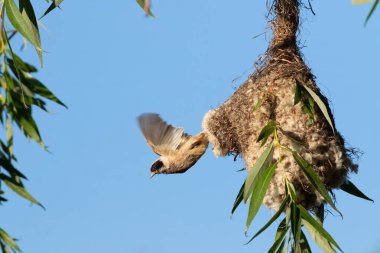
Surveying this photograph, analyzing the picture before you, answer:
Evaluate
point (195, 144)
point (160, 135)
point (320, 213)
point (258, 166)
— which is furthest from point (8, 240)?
point (320, 213)

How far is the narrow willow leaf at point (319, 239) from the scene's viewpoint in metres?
3.28

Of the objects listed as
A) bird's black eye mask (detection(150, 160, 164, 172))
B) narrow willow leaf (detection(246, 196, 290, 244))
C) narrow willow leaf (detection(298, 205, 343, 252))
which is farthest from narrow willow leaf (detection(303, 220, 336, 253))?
bird's black eye mask (detection(150, 160, 164, 172))

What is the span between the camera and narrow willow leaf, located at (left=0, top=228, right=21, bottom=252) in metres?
3.75

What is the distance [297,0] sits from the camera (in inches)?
165

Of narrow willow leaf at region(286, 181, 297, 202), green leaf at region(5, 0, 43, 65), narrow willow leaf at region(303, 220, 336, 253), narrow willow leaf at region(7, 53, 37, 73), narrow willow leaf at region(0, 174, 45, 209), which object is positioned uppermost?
narrow willow leaf at region(7, 53, 37, 73)

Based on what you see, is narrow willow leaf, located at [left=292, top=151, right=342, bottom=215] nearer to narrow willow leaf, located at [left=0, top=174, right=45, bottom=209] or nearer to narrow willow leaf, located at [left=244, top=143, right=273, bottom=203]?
narrow willow leaf, located at [left=244, top=143, right=273, bottom=203]

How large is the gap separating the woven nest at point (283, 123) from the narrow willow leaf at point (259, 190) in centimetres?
16

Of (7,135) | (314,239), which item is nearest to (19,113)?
(7,135)

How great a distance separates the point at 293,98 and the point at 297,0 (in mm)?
681

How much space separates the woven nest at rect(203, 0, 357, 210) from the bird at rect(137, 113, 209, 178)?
0.16 m

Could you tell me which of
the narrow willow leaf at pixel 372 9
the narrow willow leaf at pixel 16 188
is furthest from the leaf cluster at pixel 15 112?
the narrow willow leaf at pixel 372 9

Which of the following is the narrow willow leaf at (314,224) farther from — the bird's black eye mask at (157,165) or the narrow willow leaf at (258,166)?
the bird's black eye mask at (157,165)

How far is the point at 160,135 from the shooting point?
4.29 m

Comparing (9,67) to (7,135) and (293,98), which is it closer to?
(7,135)
